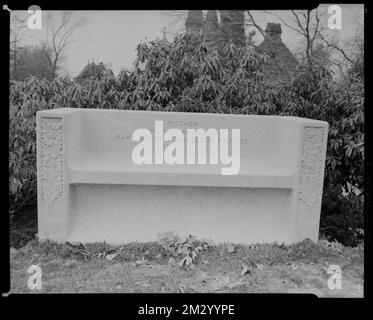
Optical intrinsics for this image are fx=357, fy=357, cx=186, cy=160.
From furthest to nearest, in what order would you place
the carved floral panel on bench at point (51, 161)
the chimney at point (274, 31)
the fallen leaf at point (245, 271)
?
1. the chimney at point (274, 31)
2. the carved floral panel on bench at point (51, 161)
3. the fallen leaf at point (245, 271)

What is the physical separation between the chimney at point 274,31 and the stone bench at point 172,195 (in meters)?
2.38

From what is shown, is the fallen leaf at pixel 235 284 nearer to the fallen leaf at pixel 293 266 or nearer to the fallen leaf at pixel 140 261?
the fallen leaf at pixel 293 266

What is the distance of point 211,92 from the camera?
4.45 meters

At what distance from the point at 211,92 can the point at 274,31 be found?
1.63 metres

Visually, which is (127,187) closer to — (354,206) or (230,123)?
(230,123)

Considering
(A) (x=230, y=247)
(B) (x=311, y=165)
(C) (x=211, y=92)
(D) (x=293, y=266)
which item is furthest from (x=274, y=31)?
(D) (x=293, y=266)

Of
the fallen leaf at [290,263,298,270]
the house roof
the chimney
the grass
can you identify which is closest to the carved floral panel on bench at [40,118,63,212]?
the grass

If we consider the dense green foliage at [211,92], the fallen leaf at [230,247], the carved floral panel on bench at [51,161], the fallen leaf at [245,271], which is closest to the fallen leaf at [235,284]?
the fallen leaf at [245,271]

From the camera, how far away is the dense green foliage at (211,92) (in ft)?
14.0

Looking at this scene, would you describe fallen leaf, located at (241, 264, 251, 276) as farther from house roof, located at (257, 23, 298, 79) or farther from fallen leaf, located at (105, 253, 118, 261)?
house roof, located at (257, 23, 298, 79)

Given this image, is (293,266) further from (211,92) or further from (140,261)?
(211,92)

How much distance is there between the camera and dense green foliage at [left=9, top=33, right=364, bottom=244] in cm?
428

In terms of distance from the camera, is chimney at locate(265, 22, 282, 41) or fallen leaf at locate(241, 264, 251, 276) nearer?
fallen leaf at locate(241, 264, 251, 276)

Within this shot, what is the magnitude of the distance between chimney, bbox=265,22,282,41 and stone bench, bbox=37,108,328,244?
2.38 m
